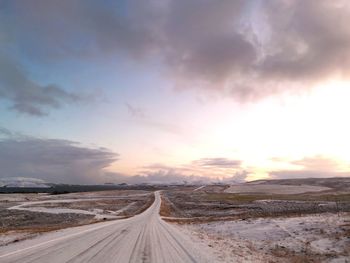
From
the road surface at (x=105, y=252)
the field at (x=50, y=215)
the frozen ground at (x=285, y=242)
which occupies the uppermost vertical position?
the field at (x=50, y=215)

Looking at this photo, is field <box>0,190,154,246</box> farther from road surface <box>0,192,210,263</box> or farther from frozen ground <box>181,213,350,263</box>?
frozen ground <box>181,213,350,263</box>

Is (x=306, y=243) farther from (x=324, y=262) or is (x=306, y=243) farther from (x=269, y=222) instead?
(x=269, y=222)

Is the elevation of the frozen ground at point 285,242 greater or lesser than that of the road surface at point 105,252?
lesser

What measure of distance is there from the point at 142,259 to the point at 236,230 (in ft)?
62.0

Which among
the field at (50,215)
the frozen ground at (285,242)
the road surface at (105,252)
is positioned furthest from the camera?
the field at (50,215)

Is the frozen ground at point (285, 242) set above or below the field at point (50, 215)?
below

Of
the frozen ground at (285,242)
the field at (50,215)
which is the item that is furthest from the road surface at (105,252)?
the field at (50,215)

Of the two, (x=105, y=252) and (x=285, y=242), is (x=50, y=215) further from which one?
(x=105, y=252)

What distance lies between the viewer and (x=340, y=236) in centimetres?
2361

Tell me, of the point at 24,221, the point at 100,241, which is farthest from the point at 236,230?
the point at 24,221

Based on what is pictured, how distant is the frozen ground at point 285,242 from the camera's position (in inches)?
748

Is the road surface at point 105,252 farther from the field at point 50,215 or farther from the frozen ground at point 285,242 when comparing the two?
the field at point 50,215

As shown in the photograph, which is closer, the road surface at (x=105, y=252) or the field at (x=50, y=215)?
the road surface at (x=105, y=252)

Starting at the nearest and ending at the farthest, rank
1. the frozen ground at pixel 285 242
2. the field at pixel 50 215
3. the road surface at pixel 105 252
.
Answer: the road surface at pixel 105 252 → the frozen ground at pixel 285 242 → the field at pixel 50 215
